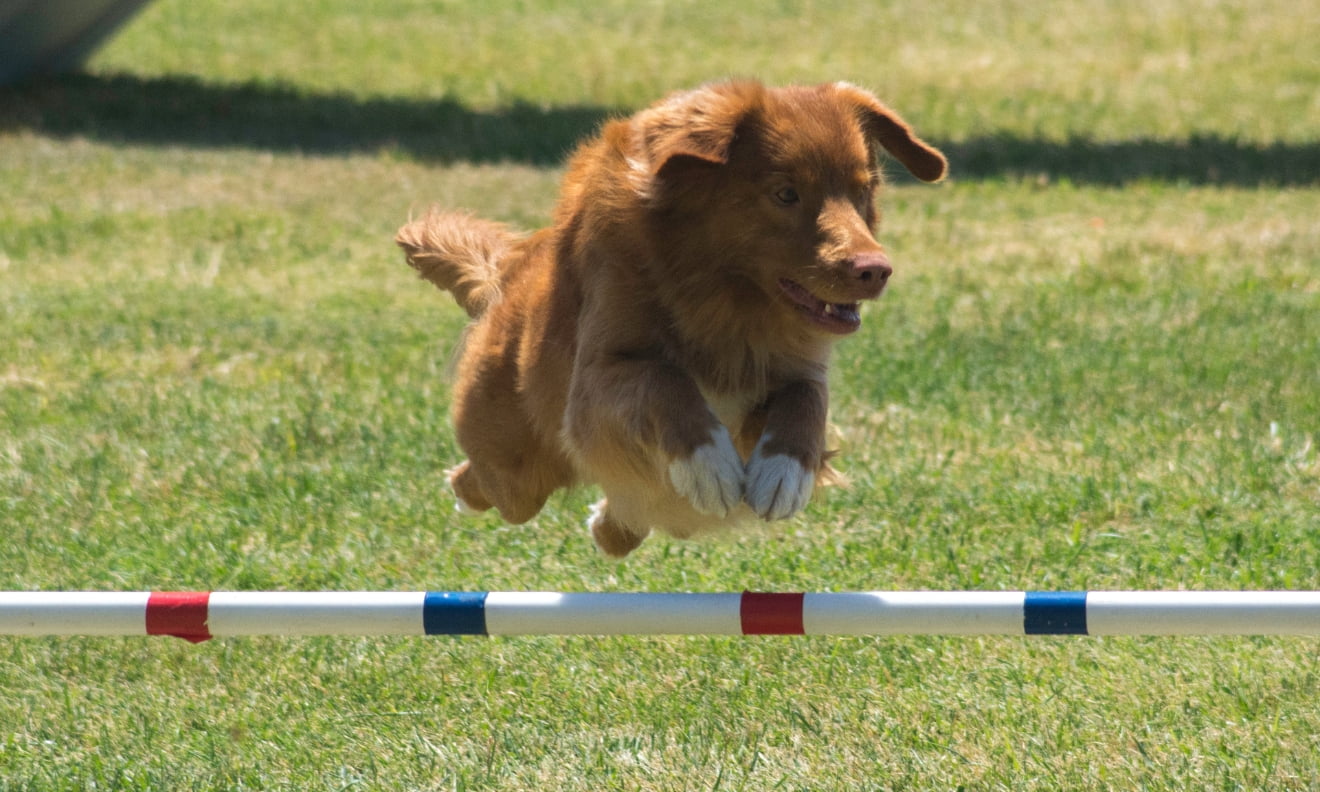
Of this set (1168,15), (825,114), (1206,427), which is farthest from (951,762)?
(1168,15)

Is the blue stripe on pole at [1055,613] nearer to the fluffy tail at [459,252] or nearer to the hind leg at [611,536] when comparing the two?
the hind leg at [611,536]

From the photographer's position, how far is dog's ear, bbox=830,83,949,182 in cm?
410

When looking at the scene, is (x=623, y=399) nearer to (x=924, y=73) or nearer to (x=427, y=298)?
(x=427, y=298)

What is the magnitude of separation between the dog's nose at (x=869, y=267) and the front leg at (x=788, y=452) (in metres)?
0.48

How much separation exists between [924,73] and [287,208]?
27.1 feet

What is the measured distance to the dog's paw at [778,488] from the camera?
12.0ft

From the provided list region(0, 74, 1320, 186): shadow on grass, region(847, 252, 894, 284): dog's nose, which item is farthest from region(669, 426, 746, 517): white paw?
A: region(0, 74, 1320, 186): shadow on grass

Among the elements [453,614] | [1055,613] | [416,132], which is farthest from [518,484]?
[416,132]

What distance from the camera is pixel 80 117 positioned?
15523 mm

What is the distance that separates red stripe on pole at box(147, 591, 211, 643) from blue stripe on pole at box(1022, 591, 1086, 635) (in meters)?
1.88

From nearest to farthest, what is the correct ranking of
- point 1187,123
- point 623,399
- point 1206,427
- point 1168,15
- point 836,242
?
point 836,242 < point 623,399 < point 1206,427 < point 1187,123 < point 1168,15

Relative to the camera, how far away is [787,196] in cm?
378

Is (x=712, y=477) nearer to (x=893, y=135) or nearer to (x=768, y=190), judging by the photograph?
(x=768, y=190)

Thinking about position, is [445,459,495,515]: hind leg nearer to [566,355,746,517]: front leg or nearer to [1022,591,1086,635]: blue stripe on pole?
[566,355,746,517]: front leg
